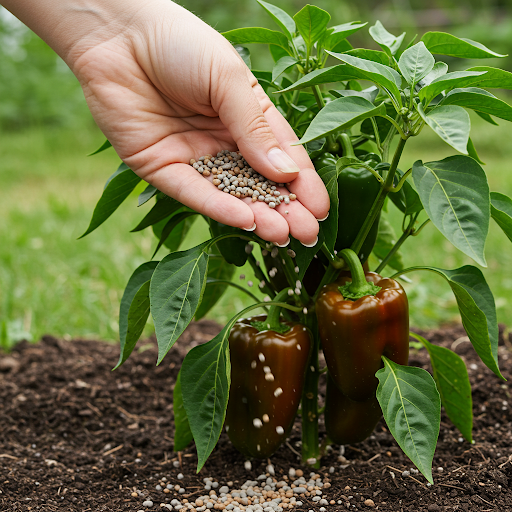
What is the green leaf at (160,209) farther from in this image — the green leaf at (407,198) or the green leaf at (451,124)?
the green leaf at (451,124)

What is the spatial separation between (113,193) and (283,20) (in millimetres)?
656

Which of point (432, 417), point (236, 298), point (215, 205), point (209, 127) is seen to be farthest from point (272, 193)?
point (236, 298)

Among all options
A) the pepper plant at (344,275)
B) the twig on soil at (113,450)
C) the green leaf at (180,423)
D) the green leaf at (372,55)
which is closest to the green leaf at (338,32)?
the pepper plant at (344,275)

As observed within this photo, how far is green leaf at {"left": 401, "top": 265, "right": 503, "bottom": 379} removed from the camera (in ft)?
4.62

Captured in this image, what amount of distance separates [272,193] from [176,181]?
26cm

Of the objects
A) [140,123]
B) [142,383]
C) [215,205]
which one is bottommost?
[142,383]

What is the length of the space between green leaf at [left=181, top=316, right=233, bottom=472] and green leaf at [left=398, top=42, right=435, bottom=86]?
0.76 m

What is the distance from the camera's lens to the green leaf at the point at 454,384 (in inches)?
66.7

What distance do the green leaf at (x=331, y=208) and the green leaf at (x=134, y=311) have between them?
47 cm

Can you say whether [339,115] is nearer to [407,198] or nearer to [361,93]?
[361,93]

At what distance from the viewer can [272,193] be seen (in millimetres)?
1495

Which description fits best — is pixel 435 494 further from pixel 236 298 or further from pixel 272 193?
pixel 236 298

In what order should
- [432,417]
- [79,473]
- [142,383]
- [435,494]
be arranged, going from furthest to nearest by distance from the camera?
1. [142,383]
2. [79,473]
3. [435,494]
4. [432,417]

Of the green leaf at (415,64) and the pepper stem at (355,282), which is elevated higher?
the green leaf at (415,64)
